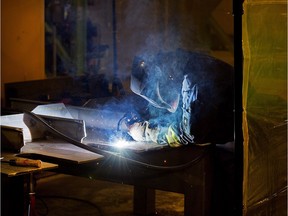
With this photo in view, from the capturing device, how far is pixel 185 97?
3.98 meters

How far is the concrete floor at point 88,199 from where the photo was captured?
5684 mm

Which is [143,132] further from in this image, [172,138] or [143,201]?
[143,201]

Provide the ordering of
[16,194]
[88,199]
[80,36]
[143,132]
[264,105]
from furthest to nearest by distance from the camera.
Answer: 1. [80,36]
2. [88,199]
3. [143,132]
4. [264,105]
5. [16,194]

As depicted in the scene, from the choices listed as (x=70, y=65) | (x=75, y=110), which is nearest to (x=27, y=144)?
(x=75, y=110)

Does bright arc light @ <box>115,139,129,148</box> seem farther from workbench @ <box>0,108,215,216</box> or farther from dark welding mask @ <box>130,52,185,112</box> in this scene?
dark welding mask @ <box>130,52,185,112</box>

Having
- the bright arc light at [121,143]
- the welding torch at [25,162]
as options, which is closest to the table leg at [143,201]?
the bright arc light at [121,143]

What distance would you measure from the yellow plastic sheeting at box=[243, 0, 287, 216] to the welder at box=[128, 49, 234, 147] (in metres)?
0.27

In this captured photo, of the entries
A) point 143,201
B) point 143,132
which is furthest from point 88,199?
point 143,132

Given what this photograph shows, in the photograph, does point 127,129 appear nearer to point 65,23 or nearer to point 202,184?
point 202,184

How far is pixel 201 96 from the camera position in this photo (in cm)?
389

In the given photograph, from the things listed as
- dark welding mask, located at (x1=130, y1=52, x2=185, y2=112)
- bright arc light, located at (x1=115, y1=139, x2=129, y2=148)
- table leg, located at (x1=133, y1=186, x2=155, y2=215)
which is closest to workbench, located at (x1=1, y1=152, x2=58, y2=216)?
bright arc light, located at (x1=115, y1=139, x2=129, y2=148)

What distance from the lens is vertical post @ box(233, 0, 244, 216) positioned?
139 inches

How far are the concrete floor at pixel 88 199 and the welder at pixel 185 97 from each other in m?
1.68

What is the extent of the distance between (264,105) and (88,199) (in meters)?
2.85
